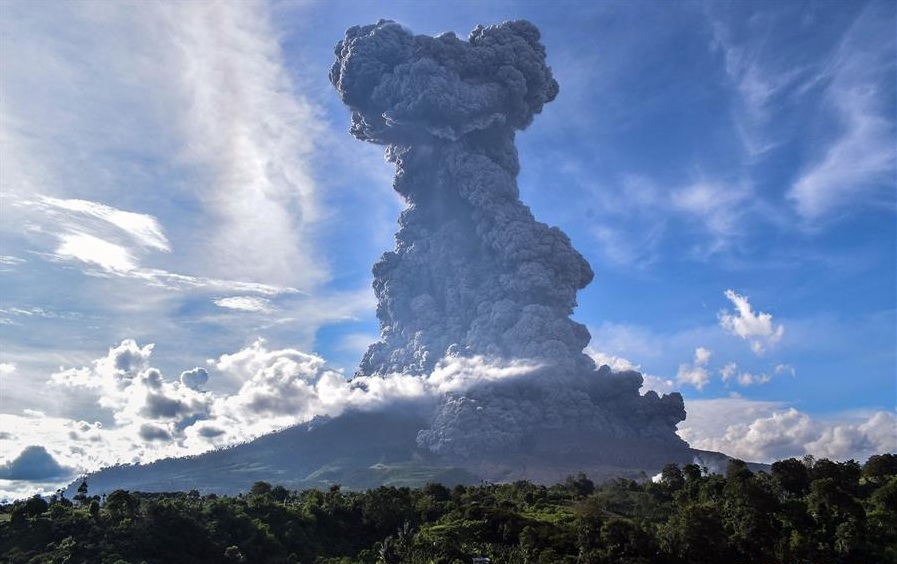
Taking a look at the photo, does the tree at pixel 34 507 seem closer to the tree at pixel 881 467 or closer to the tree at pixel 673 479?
the tree at pixel 673 479

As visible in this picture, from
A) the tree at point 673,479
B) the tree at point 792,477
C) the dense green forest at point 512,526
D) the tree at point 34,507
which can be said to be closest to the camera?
the dense green forest at point 512,526

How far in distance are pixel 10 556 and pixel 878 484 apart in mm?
102751

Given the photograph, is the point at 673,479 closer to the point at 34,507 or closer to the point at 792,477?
the point at 792,477

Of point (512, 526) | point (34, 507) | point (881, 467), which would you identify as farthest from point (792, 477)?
point (34, 507)

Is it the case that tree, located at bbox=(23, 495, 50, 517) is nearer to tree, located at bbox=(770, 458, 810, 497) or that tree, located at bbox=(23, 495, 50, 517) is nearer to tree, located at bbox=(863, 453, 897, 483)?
tree, located at bbox=(770, 458, 810, 497)

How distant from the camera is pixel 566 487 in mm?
134000

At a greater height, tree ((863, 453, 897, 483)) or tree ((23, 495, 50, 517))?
tree ((863, 453, 897, 483))

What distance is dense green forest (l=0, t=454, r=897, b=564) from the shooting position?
73375mm

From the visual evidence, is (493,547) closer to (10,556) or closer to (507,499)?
(507,499)

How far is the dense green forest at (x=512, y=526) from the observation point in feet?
241

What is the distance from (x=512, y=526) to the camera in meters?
86.3

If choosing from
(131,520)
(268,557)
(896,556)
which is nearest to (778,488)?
(896,556)

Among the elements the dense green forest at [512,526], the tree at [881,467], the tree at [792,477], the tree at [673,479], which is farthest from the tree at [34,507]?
the tree at [881,467]

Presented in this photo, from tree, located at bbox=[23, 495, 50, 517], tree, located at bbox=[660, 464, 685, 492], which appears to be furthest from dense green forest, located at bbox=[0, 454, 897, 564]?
tree, located at bbox=[660, 464, 685, 492]
